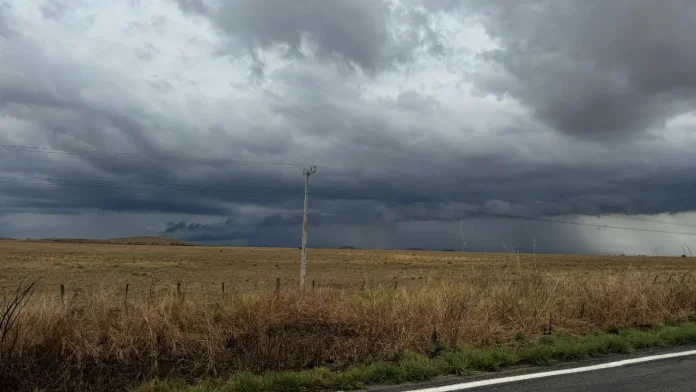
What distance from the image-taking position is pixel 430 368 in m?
7.16

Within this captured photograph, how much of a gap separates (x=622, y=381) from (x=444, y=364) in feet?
7.39

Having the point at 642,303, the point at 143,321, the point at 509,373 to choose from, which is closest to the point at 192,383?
the point at 143,321

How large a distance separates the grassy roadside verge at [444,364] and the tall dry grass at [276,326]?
A: 0.57m

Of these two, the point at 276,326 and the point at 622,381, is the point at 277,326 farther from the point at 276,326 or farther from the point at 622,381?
the point at 622,381

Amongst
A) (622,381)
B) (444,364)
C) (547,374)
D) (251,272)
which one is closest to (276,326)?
(444,364)

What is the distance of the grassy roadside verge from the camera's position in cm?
652

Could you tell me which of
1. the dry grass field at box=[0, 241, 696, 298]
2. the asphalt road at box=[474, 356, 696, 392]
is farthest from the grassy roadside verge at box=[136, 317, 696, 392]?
the dry grass field at box=[0, 241, 696, 298]

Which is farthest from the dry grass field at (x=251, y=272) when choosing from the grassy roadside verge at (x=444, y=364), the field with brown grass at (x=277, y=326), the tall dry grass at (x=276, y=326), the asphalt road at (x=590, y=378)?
the asphalt road at (x=590, y=378)

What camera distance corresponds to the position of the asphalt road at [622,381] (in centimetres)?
640

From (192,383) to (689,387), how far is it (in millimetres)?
6212

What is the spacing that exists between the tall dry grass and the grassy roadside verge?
57cm

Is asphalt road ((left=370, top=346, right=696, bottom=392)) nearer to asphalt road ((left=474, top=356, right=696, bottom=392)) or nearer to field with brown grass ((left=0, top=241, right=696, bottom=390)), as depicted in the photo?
asphalt road ((left=474, top=356, right=696, bottom=392))

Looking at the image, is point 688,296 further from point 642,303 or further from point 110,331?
point 110,331

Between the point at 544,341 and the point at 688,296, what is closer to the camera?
the point at 544,341
